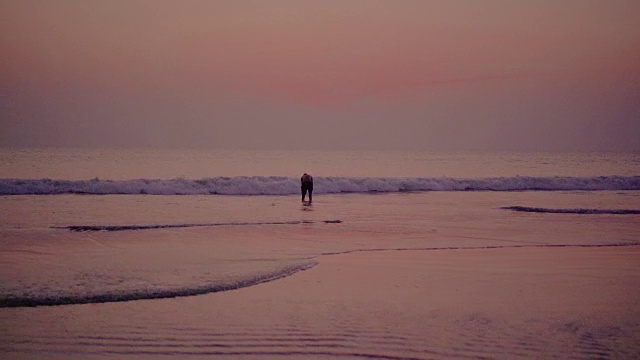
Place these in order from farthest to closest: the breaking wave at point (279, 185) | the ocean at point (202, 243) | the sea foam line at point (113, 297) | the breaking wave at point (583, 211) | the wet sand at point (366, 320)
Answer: the breaking wave at point (279, 185) → the breaking wave at point (583, 211) → the sea foam line at point (113, 297) → the ocean at point (202, 243) → the wet sand at point (366, 320)

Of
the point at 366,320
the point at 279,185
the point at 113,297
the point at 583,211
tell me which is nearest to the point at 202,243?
the point at 113,297

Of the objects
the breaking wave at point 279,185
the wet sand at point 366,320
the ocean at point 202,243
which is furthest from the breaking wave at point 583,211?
the breaking wave at point 279,185

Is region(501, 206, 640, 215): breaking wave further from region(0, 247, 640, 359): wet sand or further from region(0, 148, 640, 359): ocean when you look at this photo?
region(0, 247, 640, 359): wet sand

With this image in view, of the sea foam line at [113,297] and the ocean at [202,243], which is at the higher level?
the ocean at [202,243]

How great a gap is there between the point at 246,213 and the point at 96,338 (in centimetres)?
1437

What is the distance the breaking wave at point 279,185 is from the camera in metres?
30.8

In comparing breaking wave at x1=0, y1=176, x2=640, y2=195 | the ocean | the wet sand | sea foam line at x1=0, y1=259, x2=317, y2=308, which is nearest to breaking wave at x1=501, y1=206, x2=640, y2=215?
the ocean

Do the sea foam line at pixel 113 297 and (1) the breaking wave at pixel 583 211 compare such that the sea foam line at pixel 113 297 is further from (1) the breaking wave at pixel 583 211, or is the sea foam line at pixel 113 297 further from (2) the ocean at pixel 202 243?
(1) the breaking wave at pixel 583 211

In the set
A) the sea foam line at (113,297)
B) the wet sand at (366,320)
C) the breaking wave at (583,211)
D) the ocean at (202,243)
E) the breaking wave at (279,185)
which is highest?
the breaking wave at (279,185)

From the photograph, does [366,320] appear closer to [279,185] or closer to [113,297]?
[113,297]

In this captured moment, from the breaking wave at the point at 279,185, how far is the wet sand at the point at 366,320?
23985 millimetres

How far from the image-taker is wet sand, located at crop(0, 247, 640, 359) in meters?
5.39

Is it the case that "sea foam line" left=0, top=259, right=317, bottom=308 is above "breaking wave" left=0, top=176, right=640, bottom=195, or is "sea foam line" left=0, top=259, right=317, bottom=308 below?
below

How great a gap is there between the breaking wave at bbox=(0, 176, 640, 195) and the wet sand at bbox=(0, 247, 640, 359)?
2399cm
